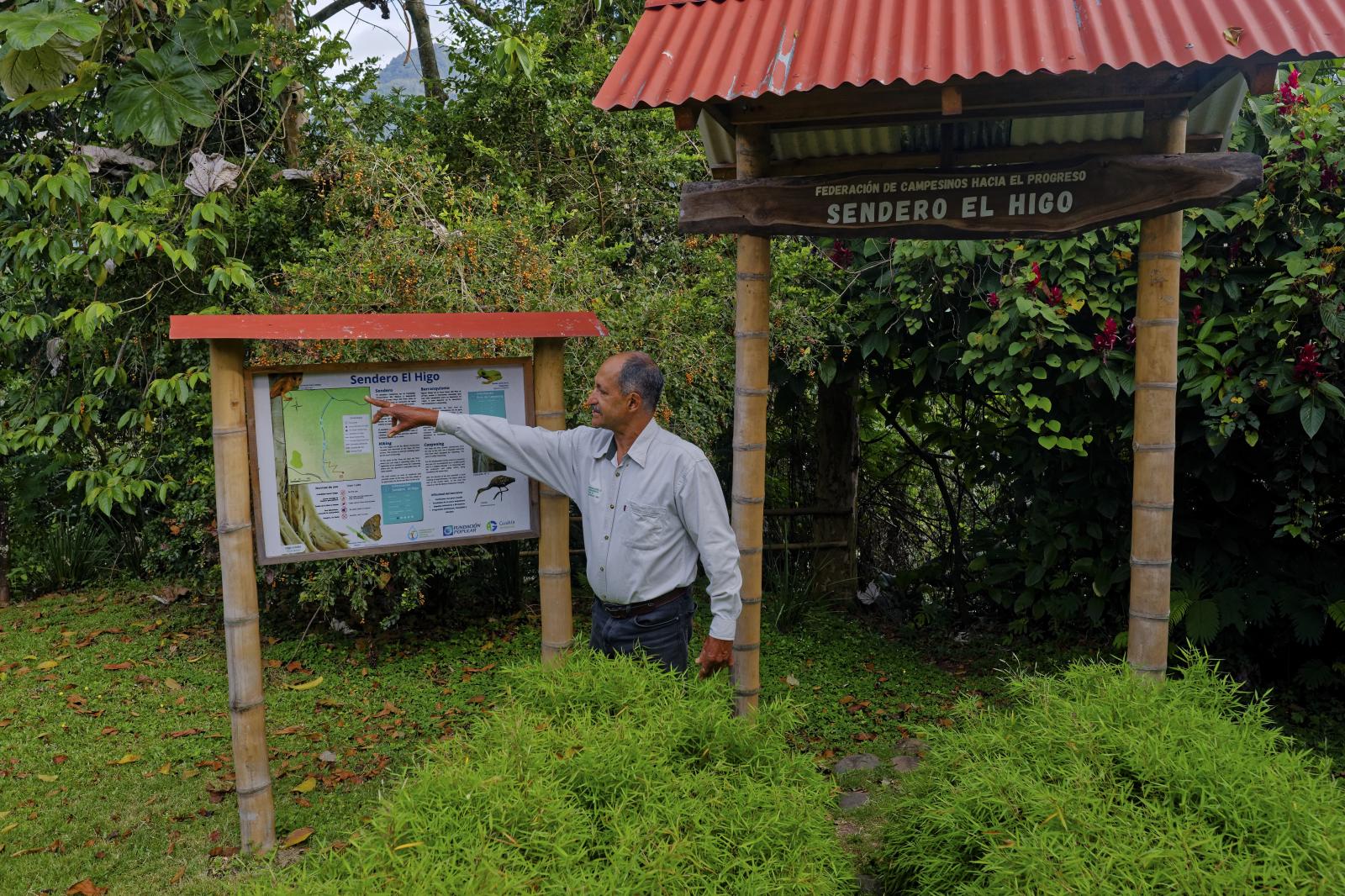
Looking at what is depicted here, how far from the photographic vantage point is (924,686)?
6270mm

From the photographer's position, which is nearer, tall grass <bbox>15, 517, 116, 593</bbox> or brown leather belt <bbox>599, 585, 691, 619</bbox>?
brown leather belt <bbox>599, 585, 691, 619</bbox>

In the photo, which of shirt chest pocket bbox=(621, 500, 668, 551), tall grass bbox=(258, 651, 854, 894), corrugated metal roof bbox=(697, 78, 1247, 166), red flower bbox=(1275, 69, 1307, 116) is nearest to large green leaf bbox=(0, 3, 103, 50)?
corrugated metal roof bbox=(697, 78, 1247, 166)

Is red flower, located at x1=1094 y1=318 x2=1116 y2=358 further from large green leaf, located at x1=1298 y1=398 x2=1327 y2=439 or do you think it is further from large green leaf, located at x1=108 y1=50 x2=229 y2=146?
large green leaf, located at x1=108 y1=50 x2=229 y2=146

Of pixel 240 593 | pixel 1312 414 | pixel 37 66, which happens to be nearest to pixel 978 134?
pixel 1312 414

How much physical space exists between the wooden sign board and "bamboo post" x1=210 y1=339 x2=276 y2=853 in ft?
6.11

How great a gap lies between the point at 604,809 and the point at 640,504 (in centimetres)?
142

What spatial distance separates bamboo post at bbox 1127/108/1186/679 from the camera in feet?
12.3

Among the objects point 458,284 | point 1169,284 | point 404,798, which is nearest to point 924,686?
point 1169,284

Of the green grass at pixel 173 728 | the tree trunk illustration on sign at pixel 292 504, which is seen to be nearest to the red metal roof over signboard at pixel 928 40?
the tree trunk illustration on sign at pixel 292 504

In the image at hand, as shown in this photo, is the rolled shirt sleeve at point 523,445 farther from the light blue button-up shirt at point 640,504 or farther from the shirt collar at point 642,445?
the shirt collar at point 642,445

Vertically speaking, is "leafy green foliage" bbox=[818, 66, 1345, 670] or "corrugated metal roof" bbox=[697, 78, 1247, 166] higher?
"corrugated metal roof" bbox=[697, 78, 1247, 166]

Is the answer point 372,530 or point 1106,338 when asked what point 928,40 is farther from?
point 372,530

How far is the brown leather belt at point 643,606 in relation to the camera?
3902mm

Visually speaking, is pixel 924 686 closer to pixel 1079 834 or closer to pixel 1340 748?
pixel 1340 748
